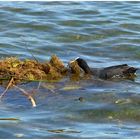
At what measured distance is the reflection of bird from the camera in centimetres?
993

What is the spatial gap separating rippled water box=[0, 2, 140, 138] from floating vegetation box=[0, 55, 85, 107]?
19 centimetres

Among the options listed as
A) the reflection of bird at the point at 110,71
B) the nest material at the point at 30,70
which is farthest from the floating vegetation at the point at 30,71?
the reflection of bird at the point at 110,71

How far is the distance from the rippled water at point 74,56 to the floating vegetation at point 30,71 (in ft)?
0.61

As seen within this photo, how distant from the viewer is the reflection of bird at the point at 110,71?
32.6 ft

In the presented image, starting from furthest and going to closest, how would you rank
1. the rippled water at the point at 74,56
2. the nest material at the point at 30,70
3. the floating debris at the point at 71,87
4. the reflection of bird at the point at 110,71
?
the reflection of bird at the point at 110,71, the nest material at the point at 30,70, the floating debris at the point at 71,87, the rippled water at the point at 74,56

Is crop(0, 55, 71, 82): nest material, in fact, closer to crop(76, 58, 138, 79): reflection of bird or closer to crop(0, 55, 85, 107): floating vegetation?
crop(0, 55, 85, 107): floating vegetation

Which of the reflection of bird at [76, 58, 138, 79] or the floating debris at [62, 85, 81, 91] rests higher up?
the reflection of bird at [76, 58, 138, 79]

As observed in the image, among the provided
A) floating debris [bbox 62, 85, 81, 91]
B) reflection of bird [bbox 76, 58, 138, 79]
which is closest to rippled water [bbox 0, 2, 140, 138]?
floating debris [bbox 62, 85, 81, 91]

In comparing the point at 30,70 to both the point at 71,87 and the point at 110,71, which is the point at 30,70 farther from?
the point at 110,71

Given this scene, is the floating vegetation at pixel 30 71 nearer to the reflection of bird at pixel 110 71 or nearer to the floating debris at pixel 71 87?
the floating debris at pixel 71 87

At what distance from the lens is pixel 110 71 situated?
996cm

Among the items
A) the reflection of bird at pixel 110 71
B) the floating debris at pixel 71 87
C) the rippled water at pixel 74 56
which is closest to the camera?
the rippled water at pixel 74 56

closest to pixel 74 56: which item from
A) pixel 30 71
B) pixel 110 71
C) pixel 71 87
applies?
pixel 110 71

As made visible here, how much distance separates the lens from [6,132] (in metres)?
7.01
